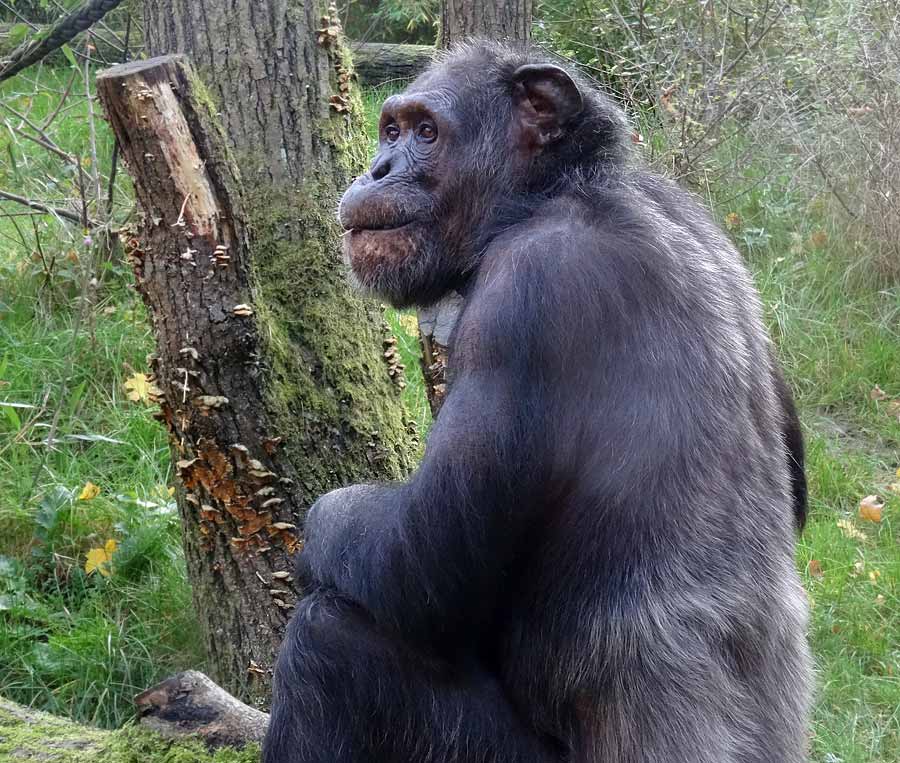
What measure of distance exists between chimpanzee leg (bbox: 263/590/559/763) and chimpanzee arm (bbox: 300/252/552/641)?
0.10 metres

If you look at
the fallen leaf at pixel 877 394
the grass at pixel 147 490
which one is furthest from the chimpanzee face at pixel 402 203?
the fallen leaf at pixel 877 394

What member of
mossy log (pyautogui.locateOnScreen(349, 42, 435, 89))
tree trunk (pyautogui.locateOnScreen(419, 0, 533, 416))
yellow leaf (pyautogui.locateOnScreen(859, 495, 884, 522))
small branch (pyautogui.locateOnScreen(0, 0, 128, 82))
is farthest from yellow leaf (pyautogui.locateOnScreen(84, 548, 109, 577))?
mossy log (pyautogui.locateOnScreen(349, 42, 435, 89))

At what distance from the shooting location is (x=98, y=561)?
4.83 metres

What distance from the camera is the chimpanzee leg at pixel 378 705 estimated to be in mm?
2660

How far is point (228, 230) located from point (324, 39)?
0.99 metres

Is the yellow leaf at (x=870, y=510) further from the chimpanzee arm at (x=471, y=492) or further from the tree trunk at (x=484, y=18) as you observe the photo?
the chimpanzee arm at (x=471, y=492)

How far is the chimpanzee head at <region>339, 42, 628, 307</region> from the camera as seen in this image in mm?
3035

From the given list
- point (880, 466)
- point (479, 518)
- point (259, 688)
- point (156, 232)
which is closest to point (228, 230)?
point (156, 232)

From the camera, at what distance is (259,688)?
4.07m

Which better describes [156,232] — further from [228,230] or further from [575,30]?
[575,30]

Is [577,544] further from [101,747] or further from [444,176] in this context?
[101,747]

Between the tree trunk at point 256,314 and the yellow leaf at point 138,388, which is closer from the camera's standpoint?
the tree trunk at point 256,314

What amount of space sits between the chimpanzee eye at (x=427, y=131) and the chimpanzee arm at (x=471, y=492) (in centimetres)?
79

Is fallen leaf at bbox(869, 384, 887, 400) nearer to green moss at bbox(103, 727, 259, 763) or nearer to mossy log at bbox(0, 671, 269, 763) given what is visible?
mossy log at bbox(0, 671, 269, 763)
